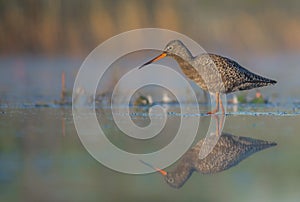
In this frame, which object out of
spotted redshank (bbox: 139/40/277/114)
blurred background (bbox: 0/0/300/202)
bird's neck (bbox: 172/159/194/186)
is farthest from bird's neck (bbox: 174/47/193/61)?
bird's neck (bbox: 172/159/194/186)

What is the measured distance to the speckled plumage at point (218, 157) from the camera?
346cm

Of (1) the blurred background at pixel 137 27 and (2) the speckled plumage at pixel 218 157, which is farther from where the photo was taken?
(1) the blurred background at pixel 137 27

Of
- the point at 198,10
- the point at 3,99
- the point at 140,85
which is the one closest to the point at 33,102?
the point at 3,99

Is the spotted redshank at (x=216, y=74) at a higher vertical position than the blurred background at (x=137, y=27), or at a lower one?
lower

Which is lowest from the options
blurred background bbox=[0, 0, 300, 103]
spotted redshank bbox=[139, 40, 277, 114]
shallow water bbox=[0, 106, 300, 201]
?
shallow water bbox=[0, 106, 300, 201]

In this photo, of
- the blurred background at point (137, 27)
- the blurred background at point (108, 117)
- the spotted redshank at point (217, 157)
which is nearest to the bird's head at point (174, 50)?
the blurred background at point (108, 117)

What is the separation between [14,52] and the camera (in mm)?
11398

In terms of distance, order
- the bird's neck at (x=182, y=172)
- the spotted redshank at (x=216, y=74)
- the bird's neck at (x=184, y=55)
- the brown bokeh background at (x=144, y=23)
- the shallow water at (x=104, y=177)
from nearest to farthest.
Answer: the shallow water at (x=104, y=177)
the bird's neck at (x=182, y=172)
the spotted redshank at (x=216, y=74)
the bird's neck at (x=184, y=55)
the brown bokeh background at (x=144, y=23)

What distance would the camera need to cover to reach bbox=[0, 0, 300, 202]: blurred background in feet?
10.3

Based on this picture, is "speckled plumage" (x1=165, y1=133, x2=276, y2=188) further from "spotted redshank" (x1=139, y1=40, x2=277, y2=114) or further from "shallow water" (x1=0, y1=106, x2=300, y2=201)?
"spotted redshank" (x1=139, y1=40, x2=277, y2=114)

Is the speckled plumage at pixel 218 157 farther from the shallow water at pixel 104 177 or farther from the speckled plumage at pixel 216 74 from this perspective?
the speckled plumage at pixel 216 74

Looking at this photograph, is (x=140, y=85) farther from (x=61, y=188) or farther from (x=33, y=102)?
(x=61, y=188)

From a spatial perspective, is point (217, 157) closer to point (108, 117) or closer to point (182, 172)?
point (182, 172)

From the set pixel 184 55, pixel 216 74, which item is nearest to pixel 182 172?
pixel 216 74
